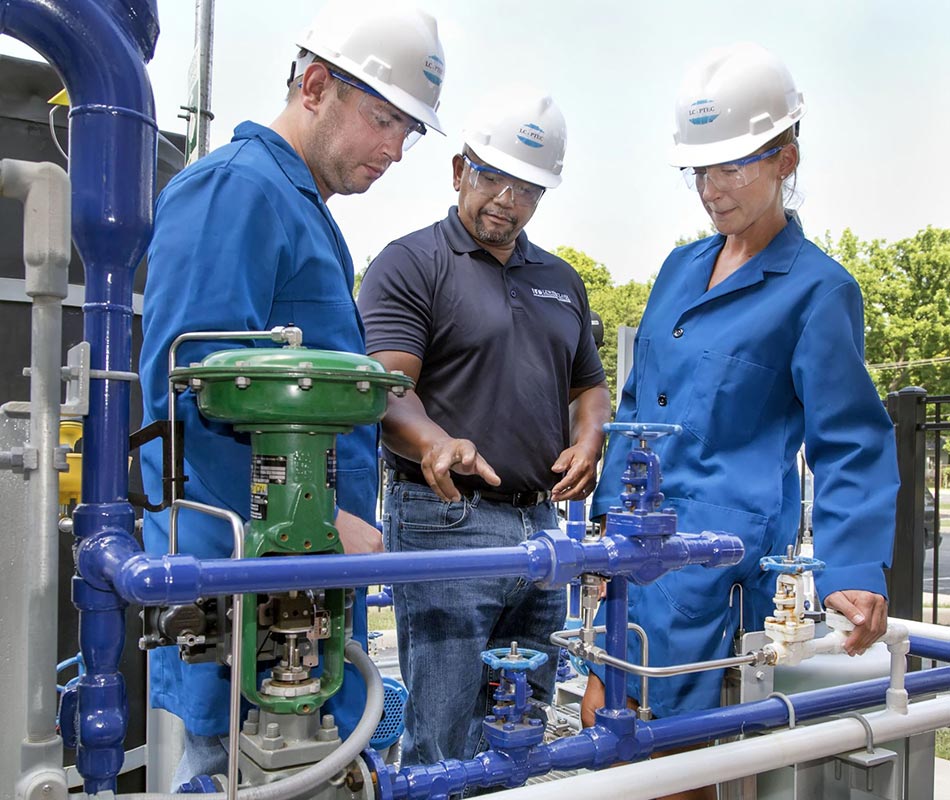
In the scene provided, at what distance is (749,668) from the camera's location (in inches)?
72.6

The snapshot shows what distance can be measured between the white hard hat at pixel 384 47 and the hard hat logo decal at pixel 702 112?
60 centimetres

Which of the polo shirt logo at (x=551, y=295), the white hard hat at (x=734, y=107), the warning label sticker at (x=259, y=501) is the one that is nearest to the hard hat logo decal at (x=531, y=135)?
the polo shirt logo at (x=551, y=295)

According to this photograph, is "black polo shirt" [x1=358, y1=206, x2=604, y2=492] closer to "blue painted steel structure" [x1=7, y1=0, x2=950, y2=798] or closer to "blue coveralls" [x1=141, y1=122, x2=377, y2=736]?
"blue coveralls" [x1=141, y1=122, x2=377, y2=736]

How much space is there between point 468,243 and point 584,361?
53 centimetres

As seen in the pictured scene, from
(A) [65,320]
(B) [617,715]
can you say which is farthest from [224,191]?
(A) [65,320]

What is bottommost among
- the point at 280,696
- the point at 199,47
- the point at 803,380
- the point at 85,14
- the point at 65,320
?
the point at 280,696

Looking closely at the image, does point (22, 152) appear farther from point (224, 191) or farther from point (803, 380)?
point (803, 380)

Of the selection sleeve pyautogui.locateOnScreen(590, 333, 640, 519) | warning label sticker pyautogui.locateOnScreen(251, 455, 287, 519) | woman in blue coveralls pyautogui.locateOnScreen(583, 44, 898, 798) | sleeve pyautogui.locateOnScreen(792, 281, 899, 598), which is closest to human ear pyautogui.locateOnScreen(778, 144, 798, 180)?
woman in blue coveralls pyautogui.locateOnScreen(583, 44, 898, 798)

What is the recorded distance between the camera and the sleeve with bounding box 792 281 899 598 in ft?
5.61

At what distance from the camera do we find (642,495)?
4.93 feet

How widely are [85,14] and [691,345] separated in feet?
4.53

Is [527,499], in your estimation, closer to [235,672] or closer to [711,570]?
[711,570]

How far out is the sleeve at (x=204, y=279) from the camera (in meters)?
1.41

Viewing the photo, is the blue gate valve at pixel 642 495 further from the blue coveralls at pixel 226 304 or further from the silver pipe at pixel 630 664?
the blue coveralls at pixel 226 304
